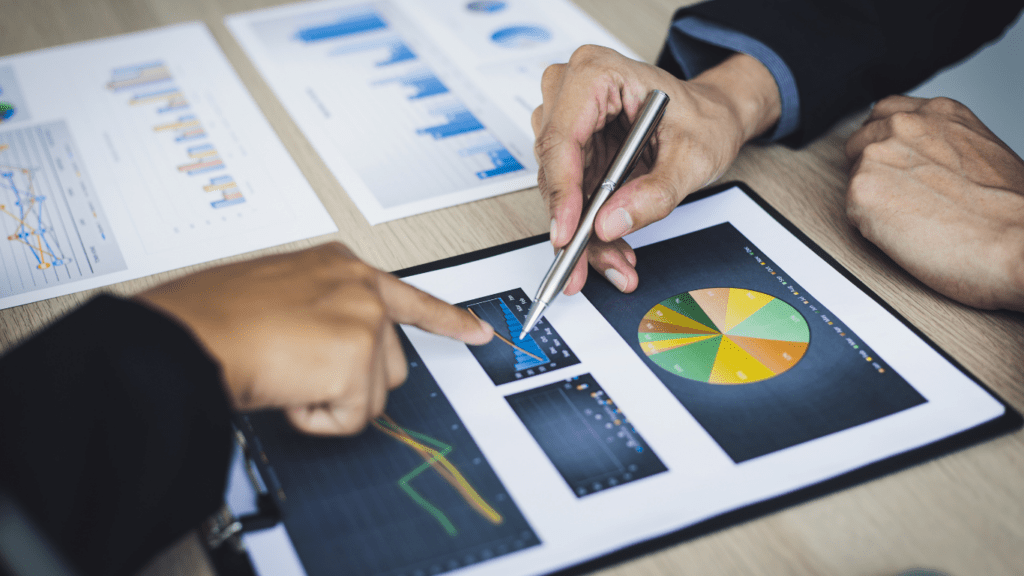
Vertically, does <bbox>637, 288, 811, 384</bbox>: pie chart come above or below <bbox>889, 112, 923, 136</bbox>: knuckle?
below

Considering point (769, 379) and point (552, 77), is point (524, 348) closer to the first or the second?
point (769, 379)

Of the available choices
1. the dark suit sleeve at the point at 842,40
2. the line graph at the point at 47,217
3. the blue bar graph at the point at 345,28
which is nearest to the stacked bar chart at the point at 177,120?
the line graph at the point at 47,217

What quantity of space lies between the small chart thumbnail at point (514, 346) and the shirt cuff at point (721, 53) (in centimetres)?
47

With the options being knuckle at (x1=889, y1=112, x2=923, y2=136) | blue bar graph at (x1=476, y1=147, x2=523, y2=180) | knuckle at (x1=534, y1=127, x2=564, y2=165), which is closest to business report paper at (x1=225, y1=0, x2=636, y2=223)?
blue bar graph at (x1=476, y1=147, x2=523, y2=180)

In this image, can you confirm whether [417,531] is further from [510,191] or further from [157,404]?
[510,191]

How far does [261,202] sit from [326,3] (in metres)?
0.55

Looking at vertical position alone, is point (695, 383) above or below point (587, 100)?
below

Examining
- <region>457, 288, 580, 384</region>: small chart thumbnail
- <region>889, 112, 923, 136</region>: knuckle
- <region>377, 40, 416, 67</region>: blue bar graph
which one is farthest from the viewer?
<region>377, 40, 416, 67</region>: blue bar graph

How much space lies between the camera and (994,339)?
0.71 m

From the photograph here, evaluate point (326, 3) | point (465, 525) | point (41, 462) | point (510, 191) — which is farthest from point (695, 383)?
point (326, 3)

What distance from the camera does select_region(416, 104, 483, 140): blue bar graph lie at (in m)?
0.97

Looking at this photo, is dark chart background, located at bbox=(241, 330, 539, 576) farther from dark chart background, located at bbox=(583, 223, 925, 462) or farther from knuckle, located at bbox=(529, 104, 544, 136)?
knuckle, located at bbox=(529, 104, 544, 136)

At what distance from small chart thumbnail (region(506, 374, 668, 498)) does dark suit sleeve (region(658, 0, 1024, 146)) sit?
1.79ft

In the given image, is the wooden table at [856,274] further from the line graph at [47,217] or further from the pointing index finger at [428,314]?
the pointing index finger at [428,314]
